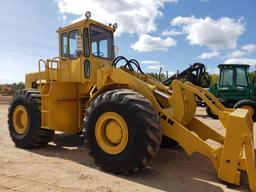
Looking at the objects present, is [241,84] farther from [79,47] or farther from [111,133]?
[111,133]

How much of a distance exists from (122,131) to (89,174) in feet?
2.94

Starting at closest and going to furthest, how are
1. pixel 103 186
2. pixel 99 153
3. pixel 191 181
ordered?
pixel 103 186 < pixel 191 181 < pixel 99 153

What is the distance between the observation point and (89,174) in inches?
199

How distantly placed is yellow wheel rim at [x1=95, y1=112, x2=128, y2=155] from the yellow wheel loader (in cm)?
2

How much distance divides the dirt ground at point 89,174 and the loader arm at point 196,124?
0.39 metres

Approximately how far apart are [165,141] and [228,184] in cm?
249

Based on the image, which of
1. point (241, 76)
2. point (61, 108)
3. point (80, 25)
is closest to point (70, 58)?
point (80, 25)

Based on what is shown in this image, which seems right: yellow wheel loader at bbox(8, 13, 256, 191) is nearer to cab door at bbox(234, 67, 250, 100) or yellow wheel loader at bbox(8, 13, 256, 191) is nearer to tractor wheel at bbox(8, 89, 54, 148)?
tractor wheel at bbox(8, 89, 54, 148)

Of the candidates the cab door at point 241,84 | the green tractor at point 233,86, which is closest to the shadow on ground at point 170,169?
the green tractor at point 233,86

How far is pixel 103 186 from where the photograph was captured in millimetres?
4492

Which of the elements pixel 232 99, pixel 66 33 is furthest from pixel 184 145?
pixel 232 99

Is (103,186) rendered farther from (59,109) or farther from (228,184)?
(59,109)

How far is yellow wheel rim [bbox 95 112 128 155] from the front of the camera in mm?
5055

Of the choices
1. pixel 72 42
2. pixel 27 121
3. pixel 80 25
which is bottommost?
pixel 27 121
